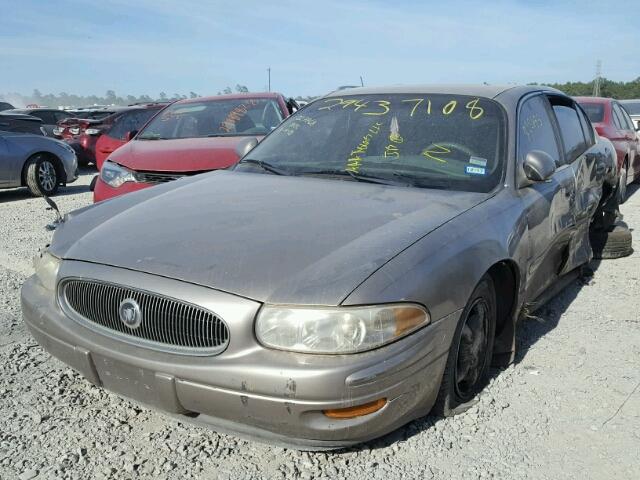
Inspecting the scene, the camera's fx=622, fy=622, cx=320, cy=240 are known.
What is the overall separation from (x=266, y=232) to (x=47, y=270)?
3.46 feet

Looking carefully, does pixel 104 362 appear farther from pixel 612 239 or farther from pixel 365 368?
pixel 612 239

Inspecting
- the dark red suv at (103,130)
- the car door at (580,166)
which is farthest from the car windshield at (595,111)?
the dark red suv at (103,130)

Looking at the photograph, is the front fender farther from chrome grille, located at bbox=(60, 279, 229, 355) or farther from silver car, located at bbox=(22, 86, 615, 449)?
chrome grille, located at bbox=(60, 279, 229, 355)

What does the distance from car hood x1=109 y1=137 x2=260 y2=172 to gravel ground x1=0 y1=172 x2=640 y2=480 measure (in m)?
2.57

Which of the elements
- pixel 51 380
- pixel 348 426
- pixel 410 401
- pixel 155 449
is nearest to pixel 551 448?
pixel 410 401

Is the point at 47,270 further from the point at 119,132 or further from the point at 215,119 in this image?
the point at 119,132

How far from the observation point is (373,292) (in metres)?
2.27

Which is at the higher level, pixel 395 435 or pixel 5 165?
pixel 5 165

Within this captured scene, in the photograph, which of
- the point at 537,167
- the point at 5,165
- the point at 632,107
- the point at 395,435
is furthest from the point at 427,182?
the point at 632,107

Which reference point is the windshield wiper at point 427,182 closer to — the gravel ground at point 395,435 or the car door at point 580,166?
the gravel ground at point 395,435

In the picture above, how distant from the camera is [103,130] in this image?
13414mm

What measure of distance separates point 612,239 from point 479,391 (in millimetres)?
3277

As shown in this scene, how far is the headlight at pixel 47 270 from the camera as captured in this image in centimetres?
280

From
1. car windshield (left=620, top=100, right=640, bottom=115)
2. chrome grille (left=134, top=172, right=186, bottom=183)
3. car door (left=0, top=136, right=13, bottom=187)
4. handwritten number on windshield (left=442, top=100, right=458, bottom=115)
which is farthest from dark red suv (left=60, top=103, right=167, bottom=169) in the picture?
car windshield (left=620, top=100, right=640, bottom=115)
